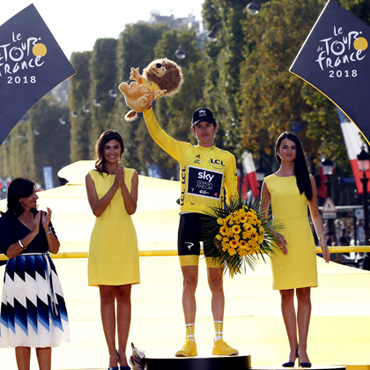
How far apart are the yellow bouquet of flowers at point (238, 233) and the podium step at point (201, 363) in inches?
29.6

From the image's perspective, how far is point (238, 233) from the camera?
24.7 ft

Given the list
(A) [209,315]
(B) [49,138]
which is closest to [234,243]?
(A) [209,315]

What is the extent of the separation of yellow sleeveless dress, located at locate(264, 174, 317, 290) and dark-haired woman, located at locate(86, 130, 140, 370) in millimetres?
1159

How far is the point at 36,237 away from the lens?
7.27 meters

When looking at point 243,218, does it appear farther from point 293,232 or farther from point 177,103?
point 177,103

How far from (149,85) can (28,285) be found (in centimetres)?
207

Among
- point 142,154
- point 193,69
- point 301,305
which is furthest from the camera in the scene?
point 142,154

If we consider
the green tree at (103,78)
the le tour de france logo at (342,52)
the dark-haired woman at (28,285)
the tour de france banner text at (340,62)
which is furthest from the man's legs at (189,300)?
the green tree at (103,78)

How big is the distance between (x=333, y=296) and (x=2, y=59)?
475 centimetres

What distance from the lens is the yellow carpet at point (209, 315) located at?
832 cm

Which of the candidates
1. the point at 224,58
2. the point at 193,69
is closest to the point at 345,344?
the point at 224,58

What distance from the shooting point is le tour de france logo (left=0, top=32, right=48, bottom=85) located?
951cm

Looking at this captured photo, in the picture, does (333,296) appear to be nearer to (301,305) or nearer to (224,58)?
(301,305)

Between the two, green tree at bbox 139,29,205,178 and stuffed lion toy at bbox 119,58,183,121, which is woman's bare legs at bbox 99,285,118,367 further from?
green tree at bbox 139,29,205,178
